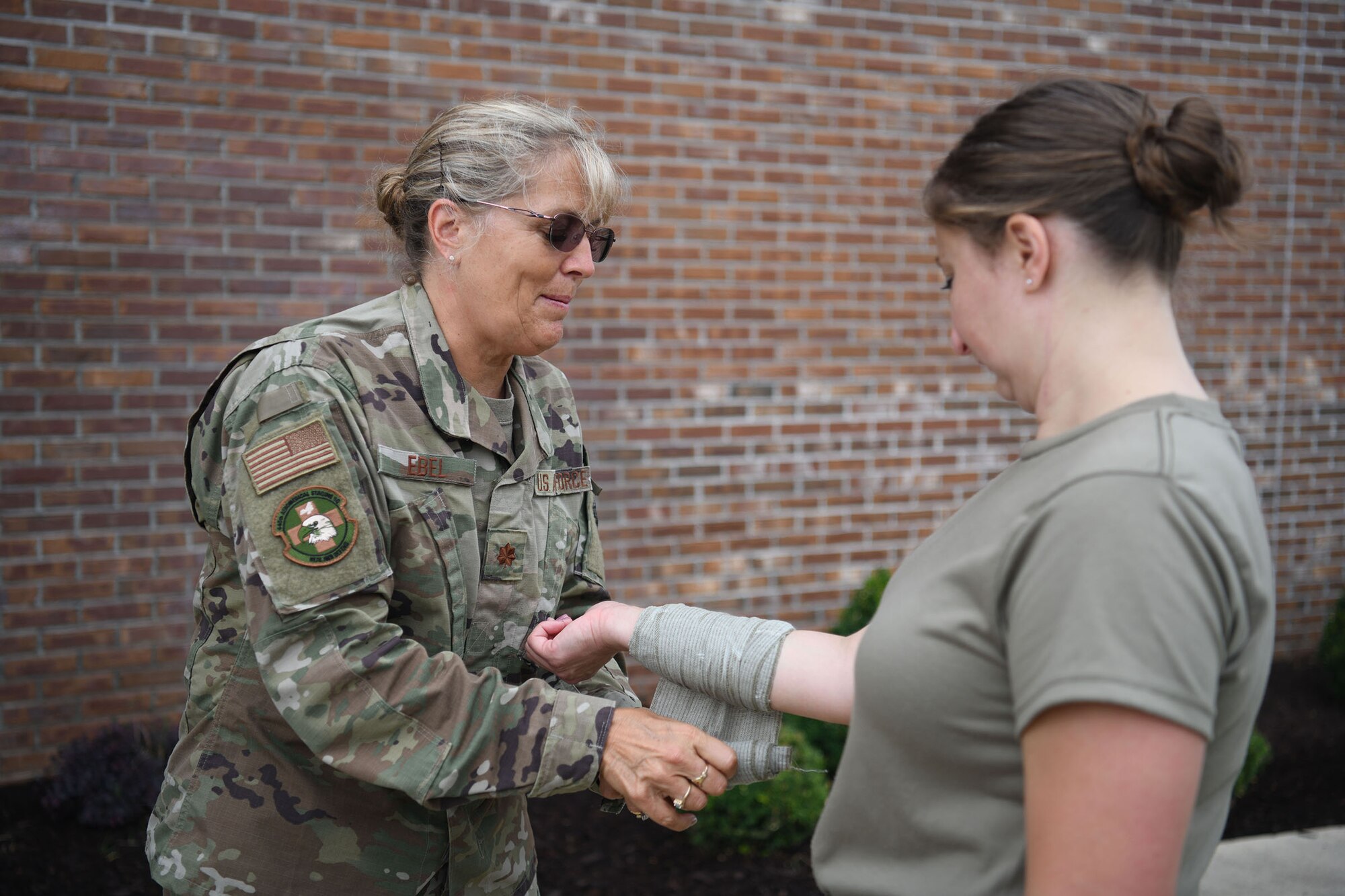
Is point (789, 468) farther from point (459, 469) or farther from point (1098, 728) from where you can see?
point (1098, 728)

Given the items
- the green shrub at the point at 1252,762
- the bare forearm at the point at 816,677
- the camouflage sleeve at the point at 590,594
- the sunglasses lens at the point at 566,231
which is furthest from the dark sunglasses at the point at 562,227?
the green shrub at the point at 1252,762

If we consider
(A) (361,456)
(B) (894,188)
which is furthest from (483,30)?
(A) (361,456)

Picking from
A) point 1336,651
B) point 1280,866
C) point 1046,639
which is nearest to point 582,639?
point 1046,639

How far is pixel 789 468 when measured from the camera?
17.8ft

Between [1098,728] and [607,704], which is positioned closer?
[1098,728]

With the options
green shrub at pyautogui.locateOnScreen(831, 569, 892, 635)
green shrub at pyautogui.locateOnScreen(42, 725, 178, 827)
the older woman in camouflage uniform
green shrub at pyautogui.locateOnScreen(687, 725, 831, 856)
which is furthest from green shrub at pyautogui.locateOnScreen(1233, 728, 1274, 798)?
green shrub at pyautogui.locateOnScreen(42, 725, 178, 827)

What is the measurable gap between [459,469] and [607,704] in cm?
53

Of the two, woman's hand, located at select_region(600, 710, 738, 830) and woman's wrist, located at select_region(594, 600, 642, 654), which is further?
woman's wrist, located at select_region(594, 600, 642, 654)

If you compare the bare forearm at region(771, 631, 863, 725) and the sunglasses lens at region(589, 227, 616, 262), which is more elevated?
the sunglasses lens at region(589, 227, 616, 262)

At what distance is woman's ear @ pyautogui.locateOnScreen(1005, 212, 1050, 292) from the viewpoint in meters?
1.33

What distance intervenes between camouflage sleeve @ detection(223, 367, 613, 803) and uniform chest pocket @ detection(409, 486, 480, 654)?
0.10 meters

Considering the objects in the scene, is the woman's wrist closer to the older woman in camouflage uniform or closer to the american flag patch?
the older woman in camouflage uniform

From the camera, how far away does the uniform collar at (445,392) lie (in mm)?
2092

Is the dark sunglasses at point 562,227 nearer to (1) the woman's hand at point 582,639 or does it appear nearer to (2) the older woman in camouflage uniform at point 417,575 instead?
(2) the older woman in camouflage uniform at point 417,575
